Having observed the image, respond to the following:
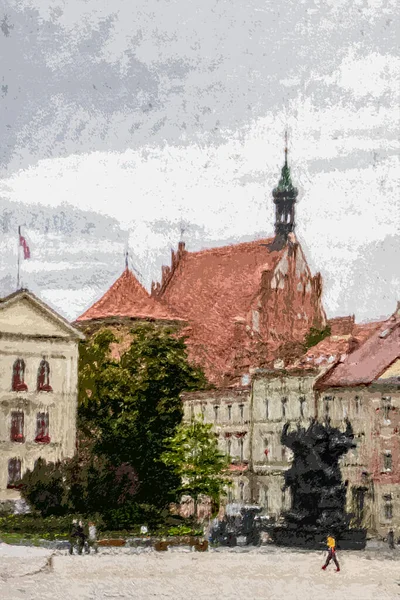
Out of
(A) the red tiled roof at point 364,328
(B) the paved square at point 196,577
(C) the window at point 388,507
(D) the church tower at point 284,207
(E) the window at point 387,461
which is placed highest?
(D) the church tower at point 284,207

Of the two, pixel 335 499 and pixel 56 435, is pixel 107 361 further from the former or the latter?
pixel 335 499

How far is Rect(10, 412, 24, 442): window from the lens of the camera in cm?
6862

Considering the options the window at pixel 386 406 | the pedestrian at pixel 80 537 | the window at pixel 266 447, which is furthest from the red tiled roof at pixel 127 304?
the pedestrian at pixel 80 537

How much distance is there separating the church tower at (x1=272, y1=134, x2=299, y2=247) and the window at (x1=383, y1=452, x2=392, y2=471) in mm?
40485

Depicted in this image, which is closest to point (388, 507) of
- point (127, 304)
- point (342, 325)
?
point (342, 325)

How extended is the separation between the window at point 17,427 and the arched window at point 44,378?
177 centimetres

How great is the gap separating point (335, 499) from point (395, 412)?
34.4 feet

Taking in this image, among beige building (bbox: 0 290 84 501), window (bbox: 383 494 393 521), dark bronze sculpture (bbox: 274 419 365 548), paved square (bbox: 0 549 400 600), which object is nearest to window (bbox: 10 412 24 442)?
beige building (bbox: 0 290 84 501)

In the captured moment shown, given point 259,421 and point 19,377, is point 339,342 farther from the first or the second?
point 19,377

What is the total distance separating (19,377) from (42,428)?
2.83 m

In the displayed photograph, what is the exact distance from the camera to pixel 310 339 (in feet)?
322

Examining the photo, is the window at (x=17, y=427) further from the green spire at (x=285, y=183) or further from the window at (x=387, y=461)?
the green spire at (x=285, y=183)

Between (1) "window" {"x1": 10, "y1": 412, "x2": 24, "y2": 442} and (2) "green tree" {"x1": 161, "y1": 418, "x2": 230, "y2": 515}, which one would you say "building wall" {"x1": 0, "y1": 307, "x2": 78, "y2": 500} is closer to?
(1) "window" {"x1": 10, "y1": 412, "x2": 24, "y2": 442}

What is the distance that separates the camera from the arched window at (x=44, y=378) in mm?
70188
